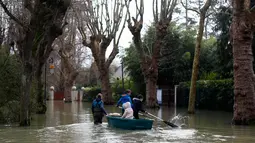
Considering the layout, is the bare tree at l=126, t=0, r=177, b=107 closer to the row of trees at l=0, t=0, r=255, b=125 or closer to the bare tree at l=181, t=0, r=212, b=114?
the row of trees at l=0, t=0, r=255, b=125

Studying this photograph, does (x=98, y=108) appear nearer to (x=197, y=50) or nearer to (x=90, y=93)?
(x=197, y=50)

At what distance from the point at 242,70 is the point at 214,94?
44.5 feet

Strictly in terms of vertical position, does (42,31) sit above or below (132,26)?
below

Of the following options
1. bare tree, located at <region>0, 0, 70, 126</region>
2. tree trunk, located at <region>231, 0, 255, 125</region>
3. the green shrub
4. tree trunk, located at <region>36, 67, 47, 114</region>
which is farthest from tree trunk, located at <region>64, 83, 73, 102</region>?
tree trunk, located at <region>231, 0, 255, 125</region>

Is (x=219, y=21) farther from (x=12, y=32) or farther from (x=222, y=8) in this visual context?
(x=12, y=32)

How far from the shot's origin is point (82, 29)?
41.4m

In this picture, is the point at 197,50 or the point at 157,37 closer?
the point at 197,50

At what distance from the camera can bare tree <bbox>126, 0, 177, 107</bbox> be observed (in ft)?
108

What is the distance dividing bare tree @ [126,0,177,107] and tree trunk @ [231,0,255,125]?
13989mm

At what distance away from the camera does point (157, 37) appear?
32.9m

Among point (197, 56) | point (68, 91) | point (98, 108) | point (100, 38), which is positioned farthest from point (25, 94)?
point (68, 91)

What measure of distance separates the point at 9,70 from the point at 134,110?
633cm

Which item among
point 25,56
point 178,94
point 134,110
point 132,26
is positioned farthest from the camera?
point 178,94

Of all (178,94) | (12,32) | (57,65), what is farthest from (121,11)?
(57,65)
